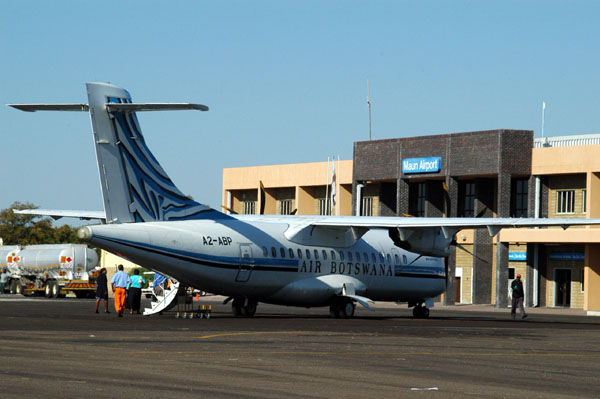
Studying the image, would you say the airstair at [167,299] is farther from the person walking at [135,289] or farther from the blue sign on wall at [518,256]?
the blue sign on wall at [518,256]

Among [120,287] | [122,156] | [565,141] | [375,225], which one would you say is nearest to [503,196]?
[565,141]

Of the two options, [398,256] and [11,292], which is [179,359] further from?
[11,292]

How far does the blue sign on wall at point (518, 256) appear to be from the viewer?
67.2 m

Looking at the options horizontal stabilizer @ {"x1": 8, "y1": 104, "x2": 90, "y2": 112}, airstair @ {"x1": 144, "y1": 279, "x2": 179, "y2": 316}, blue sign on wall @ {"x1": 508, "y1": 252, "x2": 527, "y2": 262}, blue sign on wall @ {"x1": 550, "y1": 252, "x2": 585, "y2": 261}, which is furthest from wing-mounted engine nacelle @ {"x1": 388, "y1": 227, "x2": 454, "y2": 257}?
blue sign on wall @ {"x1": 508, "y1": 252, "x2": 527, "y2": 262}

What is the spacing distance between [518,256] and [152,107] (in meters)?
43.8

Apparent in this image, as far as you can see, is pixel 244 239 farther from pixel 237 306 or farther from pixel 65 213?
pixel 65 213

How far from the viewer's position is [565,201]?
211 ft

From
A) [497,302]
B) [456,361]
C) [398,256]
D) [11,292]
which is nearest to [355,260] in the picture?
[398,256]

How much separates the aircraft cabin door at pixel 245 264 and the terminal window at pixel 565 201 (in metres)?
36.8

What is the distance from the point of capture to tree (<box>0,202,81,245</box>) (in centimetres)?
12725

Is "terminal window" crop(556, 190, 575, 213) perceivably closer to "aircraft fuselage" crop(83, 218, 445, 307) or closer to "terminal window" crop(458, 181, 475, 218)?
"terminal window" crop(458, 181, 475, 218)

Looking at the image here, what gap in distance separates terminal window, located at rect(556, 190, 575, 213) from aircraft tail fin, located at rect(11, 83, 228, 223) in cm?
3957

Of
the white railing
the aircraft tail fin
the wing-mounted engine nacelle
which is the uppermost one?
the white railing

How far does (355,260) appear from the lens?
3681 cm
